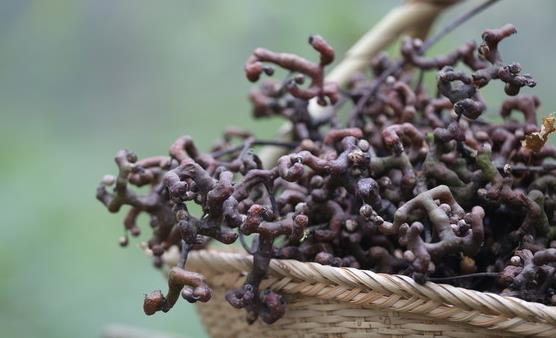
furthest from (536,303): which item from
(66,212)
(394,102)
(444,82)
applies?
(66,212)

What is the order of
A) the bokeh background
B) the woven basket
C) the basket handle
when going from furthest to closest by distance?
the bokeh background < the basket handle < the woven basket

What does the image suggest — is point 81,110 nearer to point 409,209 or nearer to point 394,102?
point 394,102

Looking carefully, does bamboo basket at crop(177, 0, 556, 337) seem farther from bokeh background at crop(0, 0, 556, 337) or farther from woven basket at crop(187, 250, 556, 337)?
bokeh background at crop(0, 0, 556, 337)

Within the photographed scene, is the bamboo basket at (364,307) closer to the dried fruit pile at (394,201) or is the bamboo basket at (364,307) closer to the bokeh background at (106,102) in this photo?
the dried fruit pile at (394,201)

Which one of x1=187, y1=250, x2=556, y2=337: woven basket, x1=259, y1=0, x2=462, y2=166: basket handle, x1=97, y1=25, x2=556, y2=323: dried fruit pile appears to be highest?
x1=259, y1=0, x2=462, y2=166: basket handle

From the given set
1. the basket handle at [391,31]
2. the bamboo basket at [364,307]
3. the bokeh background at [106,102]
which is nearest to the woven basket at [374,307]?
the bamboo basket at [364,307]

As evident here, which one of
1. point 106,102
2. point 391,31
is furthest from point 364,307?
point 106,102

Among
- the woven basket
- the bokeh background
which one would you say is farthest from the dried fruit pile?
the bokeh background

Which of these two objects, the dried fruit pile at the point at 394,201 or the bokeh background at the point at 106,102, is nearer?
the dried fruit pile at the point at 394,201
